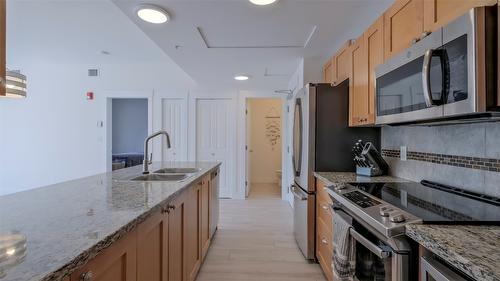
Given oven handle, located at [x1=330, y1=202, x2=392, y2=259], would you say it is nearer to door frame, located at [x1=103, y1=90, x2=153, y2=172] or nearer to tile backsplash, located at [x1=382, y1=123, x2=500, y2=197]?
tile backsplash, located at [x1=382, y1=123, x2=500, y2=197]

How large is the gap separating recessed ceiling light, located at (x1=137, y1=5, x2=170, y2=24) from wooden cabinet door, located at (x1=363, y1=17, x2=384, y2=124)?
1576 mm

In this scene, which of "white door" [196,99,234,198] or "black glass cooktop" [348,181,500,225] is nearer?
"black glass cooktop" [348,181,500,225]

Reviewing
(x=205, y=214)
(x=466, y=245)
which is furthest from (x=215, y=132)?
(x=466, y=245)

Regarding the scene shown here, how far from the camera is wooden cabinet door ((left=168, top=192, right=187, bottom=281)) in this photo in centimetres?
156

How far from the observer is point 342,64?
2.71 meters

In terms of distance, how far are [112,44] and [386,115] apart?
3837 mm

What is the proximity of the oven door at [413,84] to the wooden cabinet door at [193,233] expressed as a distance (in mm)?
1431

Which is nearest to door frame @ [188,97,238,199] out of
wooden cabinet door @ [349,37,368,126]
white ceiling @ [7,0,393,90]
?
white ceiling @ [7,0,393,90]

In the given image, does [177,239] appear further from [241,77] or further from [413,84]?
[241,77]

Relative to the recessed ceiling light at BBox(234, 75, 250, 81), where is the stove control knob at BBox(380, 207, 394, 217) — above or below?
below

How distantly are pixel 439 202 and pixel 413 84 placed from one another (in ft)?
1.96

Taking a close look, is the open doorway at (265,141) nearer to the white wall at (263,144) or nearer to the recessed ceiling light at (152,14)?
the white wall at (263,144)

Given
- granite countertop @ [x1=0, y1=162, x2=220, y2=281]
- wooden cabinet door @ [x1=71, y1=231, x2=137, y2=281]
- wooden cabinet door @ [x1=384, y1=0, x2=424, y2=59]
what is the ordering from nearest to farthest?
granite countertop @ [x1=0, y1=162, x2=220, y2=281]
wooden cabinet door @ [x1=71, y1=231, x2=137, y2=281]
wooden cabinet door @ [x1=384, y1=0, x2=424, y2=59]

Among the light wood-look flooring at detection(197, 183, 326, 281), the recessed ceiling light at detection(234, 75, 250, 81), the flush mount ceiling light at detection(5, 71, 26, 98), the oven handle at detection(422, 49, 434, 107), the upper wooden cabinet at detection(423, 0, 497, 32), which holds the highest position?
the recessed ceiling light at detection(234, 75, 250, 81)
